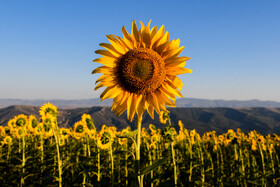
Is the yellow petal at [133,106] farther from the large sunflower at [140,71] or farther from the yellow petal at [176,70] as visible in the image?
the yellow petal at [176,70]

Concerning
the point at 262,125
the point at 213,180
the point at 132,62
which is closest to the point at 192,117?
the point at 262,125

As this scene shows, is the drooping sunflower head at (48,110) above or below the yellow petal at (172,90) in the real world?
below

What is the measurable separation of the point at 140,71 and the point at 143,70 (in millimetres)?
32

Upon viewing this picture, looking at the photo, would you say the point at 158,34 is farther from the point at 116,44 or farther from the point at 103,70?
the point at 103,70

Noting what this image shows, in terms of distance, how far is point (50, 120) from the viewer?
4.79 meters

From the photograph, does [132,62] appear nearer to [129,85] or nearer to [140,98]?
[129,85]

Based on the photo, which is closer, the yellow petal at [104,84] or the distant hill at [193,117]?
the yellow petal at [104,84]

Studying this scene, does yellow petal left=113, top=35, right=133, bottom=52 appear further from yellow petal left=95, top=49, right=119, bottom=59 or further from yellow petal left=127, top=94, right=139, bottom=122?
yellow petal left=127, top=94, right=139, bottom=122

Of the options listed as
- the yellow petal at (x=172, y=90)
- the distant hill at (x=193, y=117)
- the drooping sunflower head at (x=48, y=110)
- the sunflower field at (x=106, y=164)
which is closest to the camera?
the yellow petal at (x=172, y=90)

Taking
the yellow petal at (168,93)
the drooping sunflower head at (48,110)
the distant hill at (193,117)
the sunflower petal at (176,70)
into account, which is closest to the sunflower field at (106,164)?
the drooping sunflower head at (48,110)

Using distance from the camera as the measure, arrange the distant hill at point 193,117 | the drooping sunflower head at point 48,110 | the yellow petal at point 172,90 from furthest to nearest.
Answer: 1. the distant hill at point 193,117
2. the drooping sunflower head at point 48,110
3. the yellow petal at point 172,90

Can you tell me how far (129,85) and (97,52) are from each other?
0.42 metres

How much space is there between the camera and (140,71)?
1812mm

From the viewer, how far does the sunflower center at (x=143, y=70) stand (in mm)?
1785
